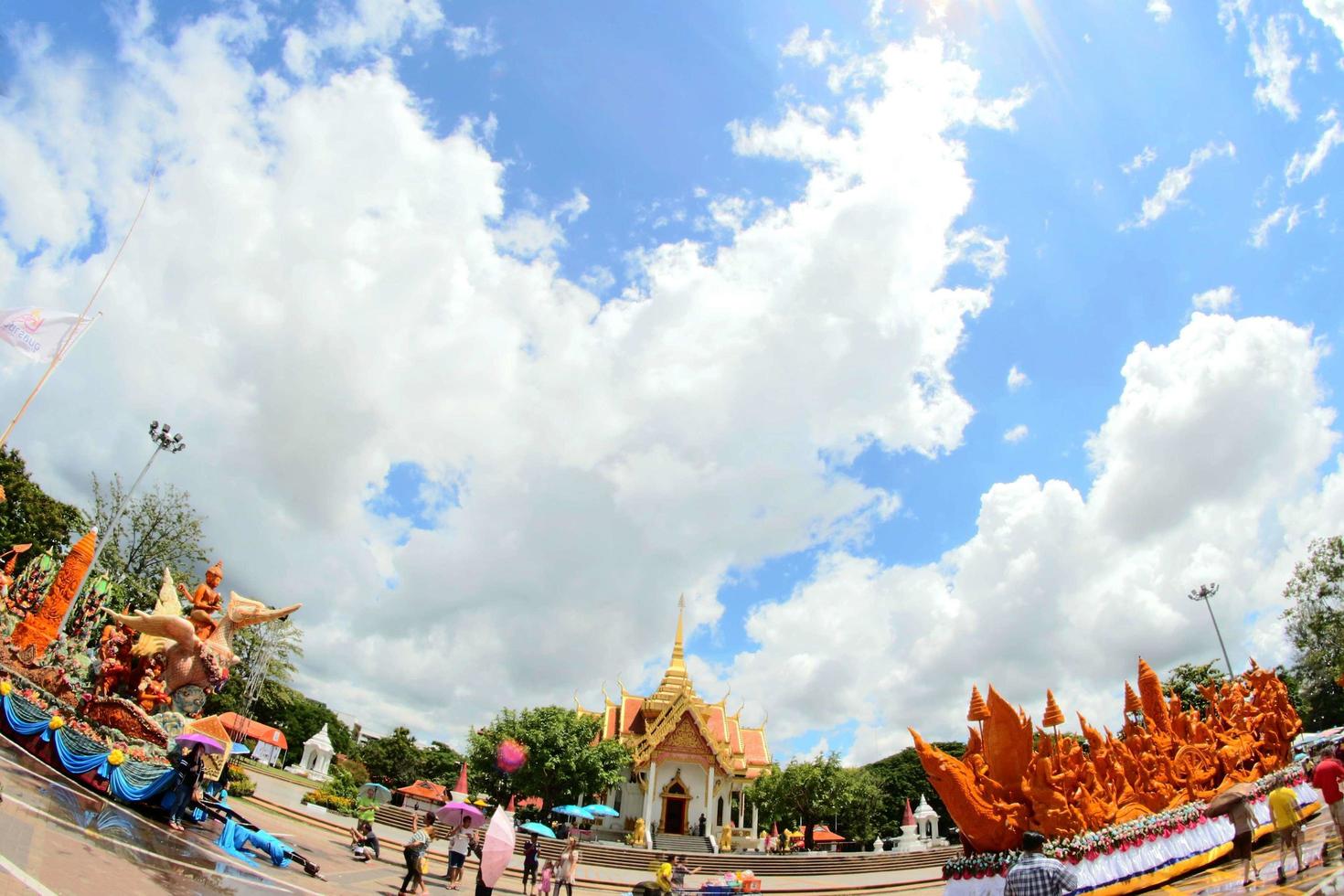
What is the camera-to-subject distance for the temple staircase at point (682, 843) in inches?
1176

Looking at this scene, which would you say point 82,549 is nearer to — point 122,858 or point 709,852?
point 122,858

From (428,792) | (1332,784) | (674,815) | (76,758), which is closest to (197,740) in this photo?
(76,758)

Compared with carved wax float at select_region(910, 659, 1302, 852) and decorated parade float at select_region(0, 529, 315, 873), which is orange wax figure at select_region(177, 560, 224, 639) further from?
carved wax float at select_region(910, 659, 1302, 852)

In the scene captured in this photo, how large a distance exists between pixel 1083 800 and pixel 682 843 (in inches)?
911

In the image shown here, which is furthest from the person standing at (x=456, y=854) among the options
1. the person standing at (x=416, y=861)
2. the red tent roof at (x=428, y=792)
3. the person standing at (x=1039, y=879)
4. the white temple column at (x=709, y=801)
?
the red tent roof at (x=428, y=792)

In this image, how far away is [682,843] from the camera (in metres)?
30.6

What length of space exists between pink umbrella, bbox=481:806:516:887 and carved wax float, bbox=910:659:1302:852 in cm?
601

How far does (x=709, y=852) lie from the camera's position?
29641 millimetres

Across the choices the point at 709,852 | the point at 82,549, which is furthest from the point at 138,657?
the point at 709,852

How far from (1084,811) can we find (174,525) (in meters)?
39.0

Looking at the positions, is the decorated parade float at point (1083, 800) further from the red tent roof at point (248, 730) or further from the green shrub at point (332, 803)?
the red tent roof at point (248, 730)

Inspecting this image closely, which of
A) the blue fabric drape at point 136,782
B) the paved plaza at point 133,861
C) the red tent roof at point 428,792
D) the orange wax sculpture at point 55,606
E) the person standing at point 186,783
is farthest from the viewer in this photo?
the red tent roof at point 428,792

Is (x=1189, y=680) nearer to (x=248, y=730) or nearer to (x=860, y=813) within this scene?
(x=860, y=813)

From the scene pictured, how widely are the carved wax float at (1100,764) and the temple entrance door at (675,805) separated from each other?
21.8m
